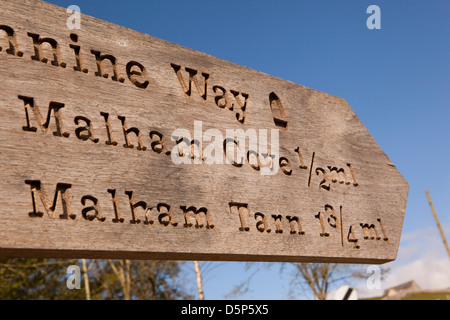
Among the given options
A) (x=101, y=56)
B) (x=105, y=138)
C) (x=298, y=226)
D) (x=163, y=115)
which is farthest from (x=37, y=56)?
(x=298, y=226)

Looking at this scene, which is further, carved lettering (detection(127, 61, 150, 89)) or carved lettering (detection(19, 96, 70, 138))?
carved lettering (detection(127, 61, 150, 89))

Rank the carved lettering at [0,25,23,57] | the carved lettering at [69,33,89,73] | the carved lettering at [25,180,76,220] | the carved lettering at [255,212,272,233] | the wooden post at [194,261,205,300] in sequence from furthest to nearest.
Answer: the wooden post at [194,261,205,300] → the carved lettering at [255,212,272,233] → the carved lettering at [69,33,89,73] → the carved lettering at [0,25,23,57] → the carved lettering at [25,180,76,220]

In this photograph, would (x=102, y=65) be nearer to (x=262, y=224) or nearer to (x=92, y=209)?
(x=92, y=209)

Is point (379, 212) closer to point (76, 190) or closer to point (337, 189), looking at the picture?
point (337, 189)

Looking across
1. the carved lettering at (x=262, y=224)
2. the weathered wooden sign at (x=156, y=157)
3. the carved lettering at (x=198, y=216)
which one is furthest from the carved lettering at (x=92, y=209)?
the carved lettering at (x=262, y=224)

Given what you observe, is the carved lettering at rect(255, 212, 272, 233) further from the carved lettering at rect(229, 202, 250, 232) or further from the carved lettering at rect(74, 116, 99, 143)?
the carved lettering at rect(74, 116, 99, 143)

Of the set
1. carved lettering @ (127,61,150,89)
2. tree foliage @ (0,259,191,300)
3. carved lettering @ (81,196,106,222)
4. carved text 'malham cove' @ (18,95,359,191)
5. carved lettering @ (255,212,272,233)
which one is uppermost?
carved lettering @ (127,61,150,89)

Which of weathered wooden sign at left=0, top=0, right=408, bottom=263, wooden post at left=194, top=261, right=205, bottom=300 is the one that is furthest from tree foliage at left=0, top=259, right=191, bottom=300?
weathered wooden sign at left=0, top=0, right=408, bottom=263

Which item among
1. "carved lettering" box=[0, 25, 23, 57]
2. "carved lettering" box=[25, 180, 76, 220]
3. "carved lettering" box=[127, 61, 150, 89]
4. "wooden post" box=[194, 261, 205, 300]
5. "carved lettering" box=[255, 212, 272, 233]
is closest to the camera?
"carved lettering" box=[25, 180, 76, 220]

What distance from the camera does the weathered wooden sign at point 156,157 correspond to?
1.38 meters

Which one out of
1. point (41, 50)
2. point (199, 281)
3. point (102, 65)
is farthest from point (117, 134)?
point (199, 281)

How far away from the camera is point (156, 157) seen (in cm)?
162

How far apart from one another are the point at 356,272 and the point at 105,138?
1708 centimetres

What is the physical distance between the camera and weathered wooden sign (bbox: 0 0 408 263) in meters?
1.38
